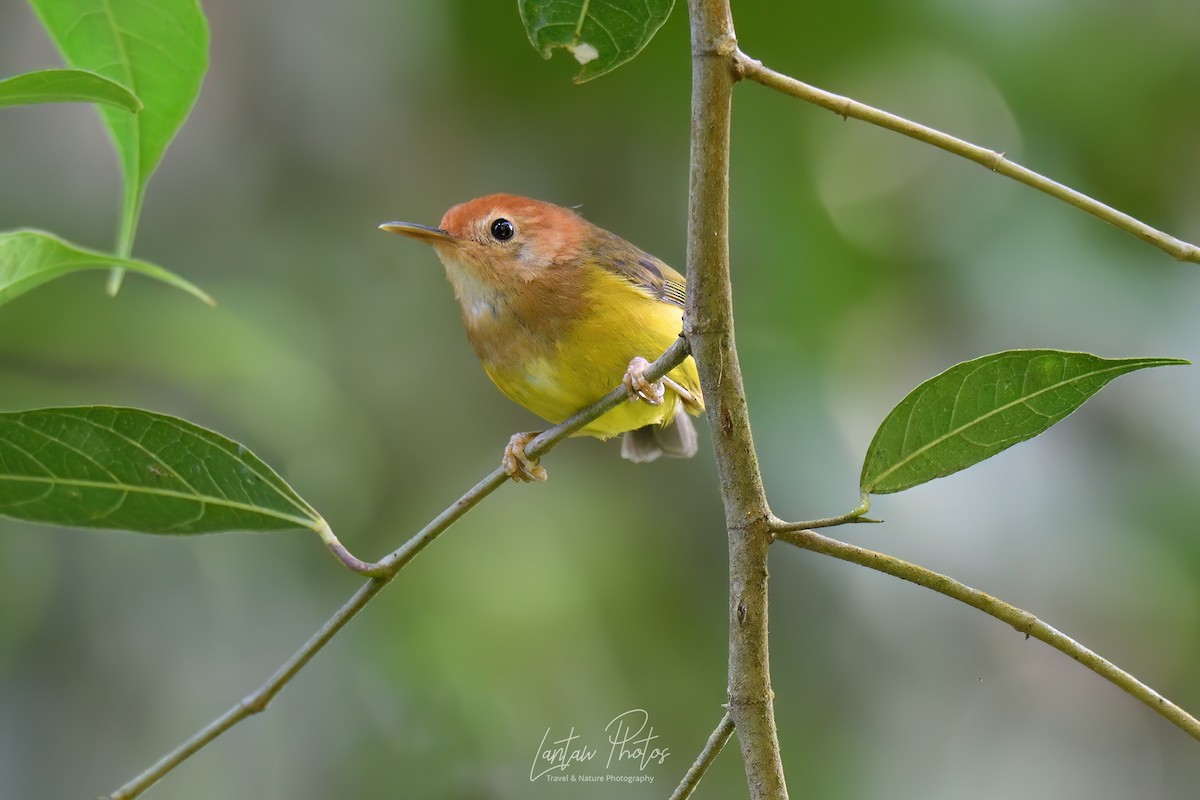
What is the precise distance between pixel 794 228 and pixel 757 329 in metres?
0.47

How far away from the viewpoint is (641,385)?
203 cm

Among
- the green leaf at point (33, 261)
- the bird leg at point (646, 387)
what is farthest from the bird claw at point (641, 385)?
the green leaf at point (33, 261)

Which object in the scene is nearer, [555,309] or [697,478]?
[555,309]

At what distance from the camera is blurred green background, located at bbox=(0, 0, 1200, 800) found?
13.8ft

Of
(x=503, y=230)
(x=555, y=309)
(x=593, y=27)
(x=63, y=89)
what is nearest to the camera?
(x=63, y=89)

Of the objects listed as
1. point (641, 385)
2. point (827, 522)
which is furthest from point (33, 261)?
point (827, 522)

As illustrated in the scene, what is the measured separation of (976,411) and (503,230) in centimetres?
216

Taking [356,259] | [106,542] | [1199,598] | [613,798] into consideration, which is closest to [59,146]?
[356,259]

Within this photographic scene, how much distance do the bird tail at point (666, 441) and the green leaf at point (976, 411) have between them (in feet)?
8.34

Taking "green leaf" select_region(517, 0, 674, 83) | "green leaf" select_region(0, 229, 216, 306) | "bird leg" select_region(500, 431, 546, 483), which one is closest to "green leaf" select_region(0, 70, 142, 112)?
"green leaf" select_region(0, 229, 216, 306)

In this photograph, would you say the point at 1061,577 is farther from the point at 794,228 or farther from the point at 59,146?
the point at 59,146

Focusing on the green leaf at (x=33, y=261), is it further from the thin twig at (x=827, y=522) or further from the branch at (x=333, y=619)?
the thin twig at (x=827, y=522)

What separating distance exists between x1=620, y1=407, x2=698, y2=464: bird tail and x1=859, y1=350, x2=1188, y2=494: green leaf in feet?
8.34

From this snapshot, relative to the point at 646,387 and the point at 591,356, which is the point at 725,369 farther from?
the point at 591,356
